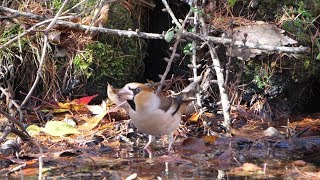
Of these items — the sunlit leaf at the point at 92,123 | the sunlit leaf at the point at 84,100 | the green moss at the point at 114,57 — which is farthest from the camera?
the green moss at the point at 114,57

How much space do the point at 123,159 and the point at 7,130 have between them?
866 mm

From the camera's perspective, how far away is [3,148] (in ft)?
14.3

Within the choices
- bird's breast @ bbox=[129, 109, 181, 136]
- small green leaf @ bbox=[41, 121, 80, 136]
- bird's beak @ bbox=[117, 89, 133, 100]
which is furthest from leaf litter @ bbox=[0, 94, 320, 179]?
bird's beak @ bbox=[117, 89, 133, 100]

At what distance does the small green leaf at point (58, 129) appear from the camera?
5004 millimetres

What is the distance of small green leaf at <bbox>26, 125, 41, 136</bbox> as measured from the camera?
504 centimetres

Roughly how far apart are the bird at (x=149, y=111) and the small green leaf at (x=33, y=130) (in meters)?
0.94

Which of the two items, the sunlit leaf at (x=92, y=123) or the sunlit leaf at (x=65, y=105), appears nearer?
the sunlit leaf at (x=92, y=123)

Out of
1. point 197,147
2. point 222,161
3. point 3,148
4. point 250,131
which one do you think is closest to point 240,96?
point 250,131

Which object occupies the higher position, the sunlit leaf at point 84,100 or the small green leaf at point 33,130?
the sunlit leaf at point 84,100

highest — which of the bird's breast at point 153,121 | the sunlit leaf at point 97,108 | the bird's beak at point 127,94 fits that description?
the bird's beak at point 127,94

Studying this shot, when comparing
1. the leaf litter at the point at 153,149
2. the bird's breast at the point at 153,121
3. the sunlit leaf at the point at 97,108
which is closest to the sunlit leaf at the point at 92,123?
the leaf litter at the point at 153,149

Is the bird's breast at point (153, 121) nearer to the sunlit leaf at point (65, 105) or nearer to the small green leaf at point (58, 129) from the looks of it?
the small green leaf at point (58, 129)

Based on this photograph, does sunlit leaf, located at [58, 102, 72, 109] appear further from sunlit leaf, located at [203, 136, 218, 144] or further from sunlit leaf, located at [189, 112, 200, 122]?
sunlit leaf, located at [203, 136, 218, 144]

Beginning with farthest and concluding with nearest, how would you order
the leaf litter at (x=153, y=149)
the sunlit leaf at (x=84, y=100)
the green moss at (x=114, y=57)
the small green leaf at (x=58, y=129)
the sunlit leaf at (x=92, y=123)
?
the green moss at (x=114, y=57) < the sunlit leaf at (x=84, y=100) < the sunlit leaf at (x=92, y=123) < the small green leaf at (x=58, y=129) < the leaf litter at (x=153, y=149)
